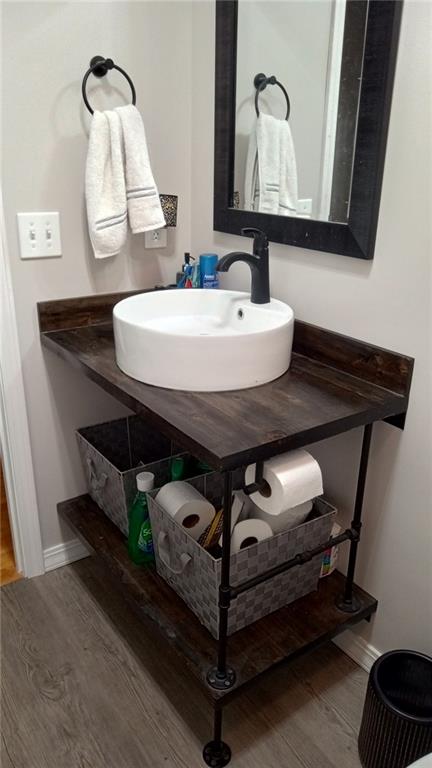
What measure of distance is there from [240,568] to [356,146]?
98 centimetres

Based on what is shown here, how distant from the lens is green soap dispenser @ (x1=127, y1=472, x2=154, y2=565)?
161 centimetres

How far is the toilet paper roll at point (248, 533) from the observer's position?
1.35 meters

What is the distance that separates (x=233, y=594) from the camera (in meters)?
1.23

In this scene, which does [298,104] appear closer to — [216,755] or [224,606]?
[224,606]

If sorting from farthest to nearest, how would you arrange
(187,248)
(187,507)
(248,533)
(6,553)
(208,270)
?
(6,553) < (187,248) < (208,270) < (187,507) < (248,533)

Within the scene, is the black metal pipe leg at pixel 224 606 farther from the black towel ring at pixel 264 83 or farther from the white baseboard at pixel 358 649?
the black towel ring at pixel 264 83

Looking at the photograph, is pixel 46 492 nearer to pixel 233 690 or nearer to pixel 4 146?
pixel 233 690

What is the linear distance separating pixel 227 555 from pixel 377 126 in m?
0.95

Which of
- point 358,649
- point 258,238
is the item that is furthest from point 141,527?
point 258,238

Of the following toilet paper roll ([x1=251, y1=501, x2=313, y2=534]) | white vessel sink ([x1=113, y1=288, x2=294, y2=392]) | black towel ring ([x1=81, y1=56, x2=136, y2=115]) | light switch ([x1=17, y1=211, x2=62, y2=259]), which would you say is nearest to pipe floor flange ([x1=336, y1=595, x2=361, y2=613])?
toilet paper roll ([x1=251, y1=501, x2=313, y2=534])

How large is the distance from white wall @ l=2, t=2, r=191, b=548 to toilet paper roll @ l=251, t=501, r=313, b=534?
769mm

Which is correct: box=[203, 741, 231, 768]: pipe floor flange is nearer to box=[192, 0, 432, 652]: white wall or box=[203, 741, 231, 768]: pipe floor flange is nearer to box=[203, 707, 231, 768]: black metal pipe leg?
box=[203, 707, 231, 768]: black metal pipe leg

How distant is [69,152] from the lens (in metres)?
1.62

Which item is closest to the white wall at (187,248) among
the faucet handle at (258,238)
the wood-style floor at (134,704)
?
the faucet handle at (258,238)
